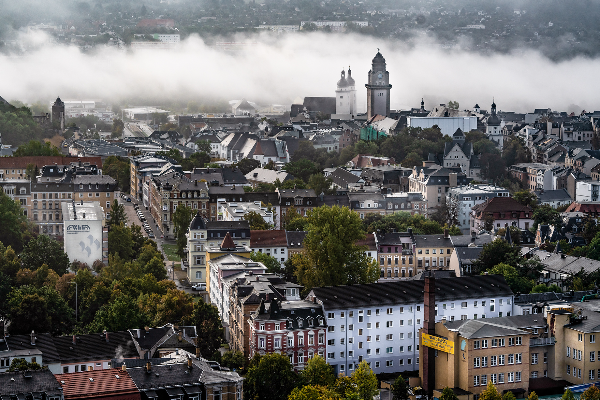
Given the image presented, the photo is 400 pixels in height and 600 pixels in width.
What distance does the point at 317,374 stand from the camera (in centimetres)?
3453

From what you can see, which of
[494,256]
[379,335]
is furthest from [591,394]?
[494,256]

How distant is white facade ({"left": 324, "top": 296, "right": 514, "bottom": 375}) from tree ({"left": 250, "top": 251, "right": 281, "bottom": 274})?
33.8ft

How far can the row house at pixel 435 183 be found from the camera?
68812mm

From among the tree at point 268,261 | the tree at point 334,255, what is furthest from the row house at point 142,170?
the tree at point 334,255

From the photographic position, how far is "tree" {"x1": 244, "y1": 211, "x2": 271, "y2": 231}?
5641cm

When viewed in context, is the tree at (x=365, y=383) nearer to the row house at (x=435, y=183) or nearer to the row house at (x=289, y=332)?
the row house at (x=289, y=332)

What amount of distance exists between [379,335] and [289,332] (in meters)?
4.43

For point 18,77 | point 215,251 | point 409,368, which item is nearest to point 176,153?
point 215,251

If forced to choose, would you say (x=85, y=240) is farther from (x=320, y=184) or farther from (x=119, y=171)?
(x=119, y=171)

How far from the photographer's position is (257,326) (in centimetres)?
3750

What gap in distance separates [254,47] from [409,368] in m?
136

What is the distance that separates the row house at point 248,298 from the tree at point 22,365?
28.2ft

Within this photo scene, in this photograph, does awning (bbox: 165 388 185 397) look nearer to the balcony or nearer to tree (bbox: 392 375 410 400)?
tree (bbox: 392 375 410 400)

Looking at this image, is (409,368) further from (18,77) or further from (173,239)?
(18,77)
